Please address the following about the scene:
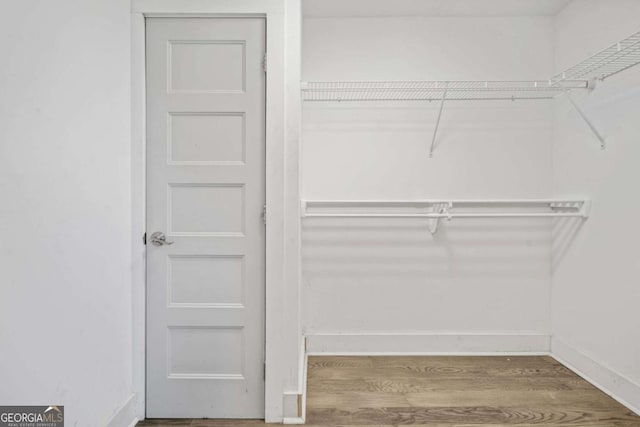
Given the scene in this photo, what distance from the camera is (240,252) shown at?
1.96 meters

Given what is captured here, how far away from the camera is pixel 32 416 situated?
1285 mm

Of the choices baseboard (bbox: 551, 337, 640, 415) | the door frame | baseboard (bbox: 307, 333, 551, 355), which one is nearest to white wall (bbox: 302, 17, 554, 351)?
baseboard (bbox: 307, 333, 551, 355)

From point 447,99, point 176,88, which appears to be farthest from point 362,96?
point 176,88

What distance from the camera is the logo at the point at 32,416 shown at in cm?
122

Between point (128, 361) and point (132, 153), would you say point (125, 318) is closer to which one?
point (128, 361)

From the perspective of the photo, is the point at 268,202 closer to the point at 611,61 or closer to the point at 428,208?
the point at 428,208

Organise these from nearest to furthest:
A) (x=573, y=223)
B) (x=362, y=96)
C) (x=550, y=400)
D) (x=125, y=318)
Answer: (x=125, y=318)
(x=550, y=400)
(x=573, y=223)
(x=362, y=96)

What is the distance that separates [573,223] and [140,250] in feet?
8.50

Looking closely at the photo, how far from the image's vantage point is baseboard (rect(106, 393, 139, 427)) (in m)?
1.73

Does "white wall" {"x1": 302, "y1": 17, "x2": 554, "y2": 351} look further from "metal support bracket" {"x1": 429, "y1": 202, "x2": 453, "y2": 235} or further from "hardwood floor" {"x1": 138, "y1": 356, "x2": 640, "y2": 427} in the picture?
"hardwood floor" {"x1": 138, "y1": 356, "x2": 640, "y2": 427}

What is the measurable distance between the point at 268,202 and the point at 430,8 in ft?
5.75

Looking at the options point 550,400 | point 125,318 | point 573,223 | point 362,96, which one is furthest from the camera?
point 362,96

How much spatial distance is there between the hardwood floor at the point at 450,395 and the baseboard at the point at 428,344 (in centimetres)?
7

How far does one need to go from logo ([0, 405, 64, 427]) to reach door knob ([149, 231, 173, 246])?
79 centimetres
